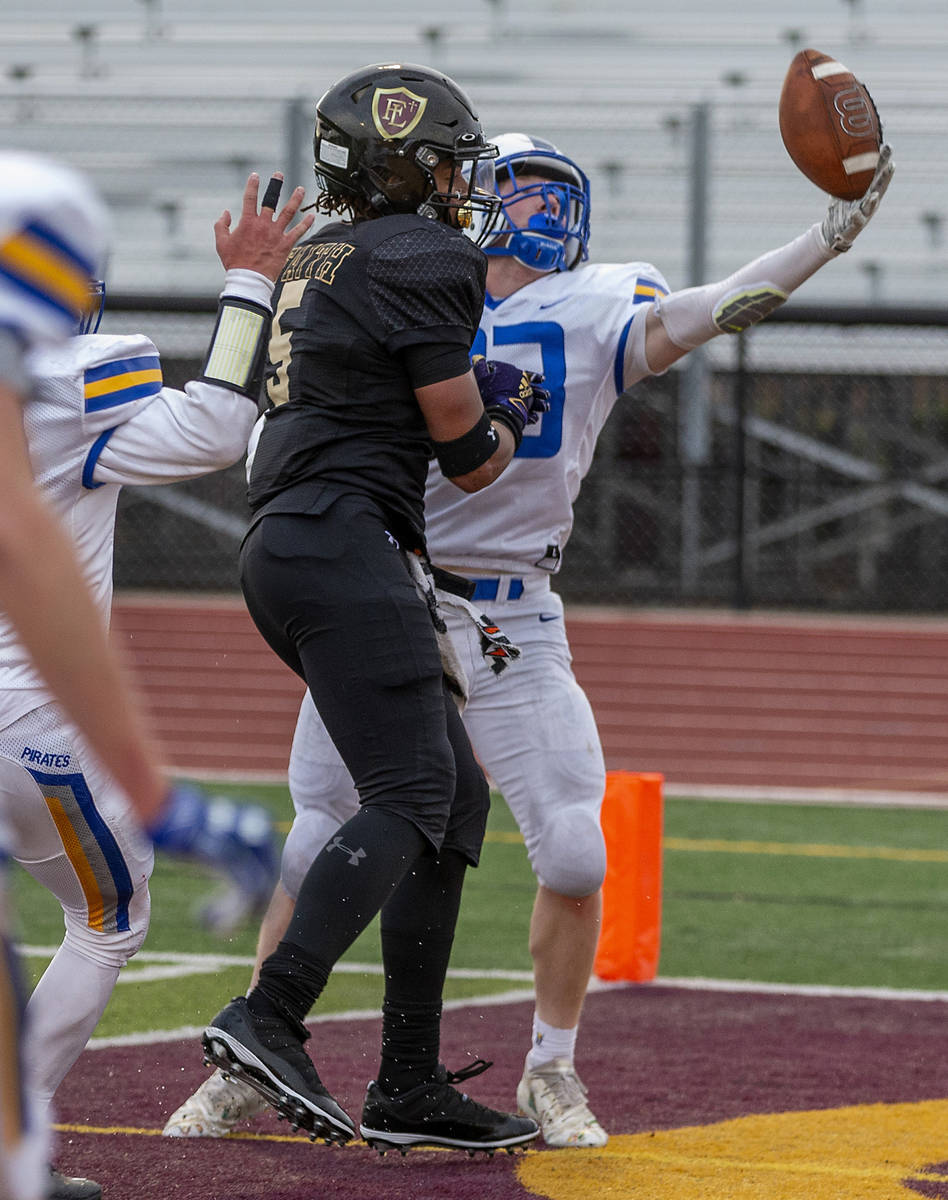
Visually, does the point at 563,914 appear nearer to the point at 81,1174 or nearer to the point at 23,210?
the point at 81,1174

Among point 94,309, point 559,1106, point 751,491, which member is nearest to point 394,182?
point 94,309

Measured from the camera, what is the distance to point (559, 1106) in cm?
346

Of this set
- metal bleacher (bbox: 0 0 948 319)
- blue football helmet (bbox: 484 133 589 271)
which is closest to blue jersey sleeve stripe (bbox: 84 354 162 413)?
blue football helmet (bbox: 484 133 589 271)

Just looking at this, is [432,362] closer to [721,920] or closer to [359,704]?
[359,704]

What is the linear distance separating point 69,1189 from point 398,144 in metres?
1.83

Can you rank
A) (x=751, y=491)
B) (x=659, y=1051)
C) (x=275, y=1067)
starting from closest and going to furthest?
(x=275, y=1067), (x=659, y=1051), (x=751, y=491)

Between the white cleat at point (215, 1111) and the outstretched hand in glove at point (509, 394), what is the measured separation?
1.39m

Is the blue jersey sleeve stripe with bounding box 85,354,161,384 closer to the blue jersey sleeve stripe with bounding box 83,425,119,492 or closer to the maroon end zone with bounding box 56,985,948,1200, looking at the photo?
the blue jersey sleeve stripe with bounding box 83,425,119,492

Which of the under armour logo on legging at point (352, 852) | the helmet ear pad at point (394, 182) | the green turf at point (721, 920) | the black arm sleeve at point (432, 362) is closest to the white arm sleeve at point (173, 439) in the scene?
the black arm sleeve at point (432, 362)

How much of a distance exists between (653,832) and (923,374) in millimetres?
9316

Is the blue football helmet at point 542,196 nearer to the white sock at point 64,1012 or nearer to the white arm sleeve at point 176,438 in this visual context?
the white arm sleeve at point 176,438

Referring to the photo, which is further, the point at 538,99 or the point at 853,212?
the point at 538,99

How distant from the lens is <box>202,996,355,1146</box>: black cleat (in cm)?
263

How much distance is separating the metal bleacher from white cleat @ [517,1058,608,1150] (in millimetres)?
11327
